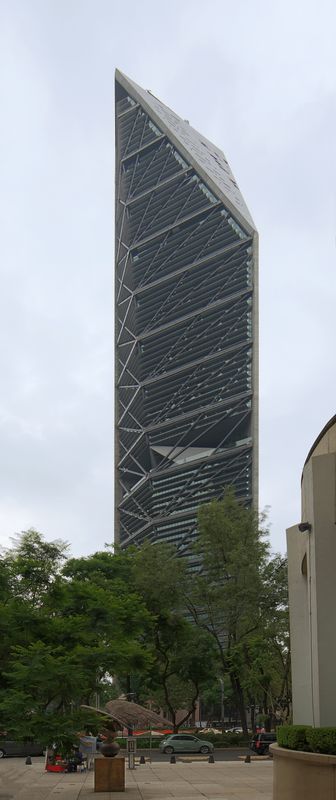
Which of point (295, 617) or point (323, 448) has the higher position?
point (323, 448)

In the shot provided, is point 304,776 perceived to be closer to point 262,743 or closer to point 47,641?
point 47,641

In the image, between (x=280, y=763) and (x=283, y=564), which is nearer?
(x=280, y=763)

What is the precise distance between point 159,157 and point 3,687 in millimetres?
160156

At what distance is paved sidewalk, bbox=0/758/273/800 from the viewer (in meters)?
27.7

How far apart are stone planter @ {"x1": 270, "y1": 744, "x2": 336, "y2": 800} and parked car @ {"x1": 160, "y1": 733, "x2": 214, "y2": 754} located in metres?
36.7

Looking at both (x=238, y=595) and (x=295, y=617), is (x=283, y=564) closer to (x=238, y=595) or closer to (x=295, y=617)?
(x=238, y=595)

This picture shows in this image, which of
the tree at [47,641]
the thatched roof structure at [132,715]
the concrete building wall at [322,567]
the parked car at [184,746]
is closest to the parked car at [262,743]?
the parked car at [184,746]

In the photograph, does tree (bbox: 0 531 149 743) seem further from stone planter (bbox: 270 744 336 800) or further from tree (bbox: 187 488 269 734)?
tree (bbox: 187 488 269 734)

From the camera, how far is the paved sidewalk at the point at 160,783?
90.7 feet

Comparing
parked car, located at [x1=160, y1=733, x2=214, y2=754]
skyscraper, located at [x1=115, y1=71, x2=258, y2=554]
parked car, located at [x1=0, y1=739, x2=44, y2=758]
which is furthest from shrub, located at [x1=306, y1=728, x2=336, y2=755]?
skyscraper, located at [x1=115, y1=71, x2=258, y2=554]

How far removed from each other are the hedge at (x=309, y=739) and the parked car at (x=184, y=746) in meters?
36.5

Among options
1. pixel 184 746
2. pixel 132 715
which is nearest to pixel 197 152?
pixel 184 746

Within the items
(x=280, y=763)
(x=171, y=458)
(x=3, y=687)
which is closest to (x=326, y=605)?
(x=280, y=763)

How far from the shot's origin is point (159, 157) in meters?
180
